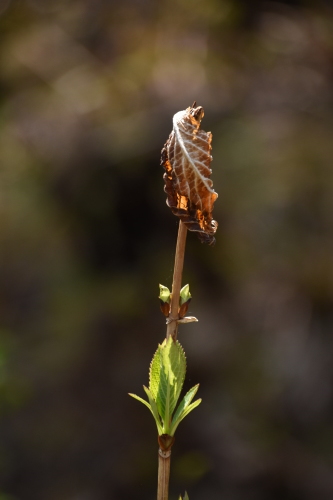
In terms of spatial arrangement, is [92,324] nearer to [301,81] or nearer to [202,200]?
[301,81]

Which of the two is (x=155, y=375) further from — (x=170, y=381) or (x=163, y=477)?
(x=163, y=477)

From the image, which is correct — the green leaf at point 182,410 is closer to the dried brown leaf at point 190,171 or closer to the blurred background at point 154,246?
the dried brown leaf at point 190,171

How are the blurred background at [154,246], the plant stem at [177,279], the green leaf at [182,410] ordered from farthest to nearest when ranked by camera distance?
the blurred background at [154,246], the green leaf at [182,410], the plant stem at [177,279]

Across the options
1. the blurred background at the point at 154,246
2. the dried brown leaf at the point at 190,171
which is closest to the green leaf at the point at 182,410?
the dried brown leaf at the point at 190,171

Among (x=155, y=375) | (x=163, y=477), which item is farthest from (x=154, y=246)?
(x=163, y=477)

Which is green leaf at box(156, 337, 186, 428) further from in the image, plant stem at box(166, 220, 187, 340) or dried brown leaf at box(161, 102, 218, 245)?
dried brown leaf at box(161, 102, 218, 245)

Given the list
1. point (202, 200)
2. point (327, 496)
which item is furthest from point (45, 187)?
point (202, 200)
